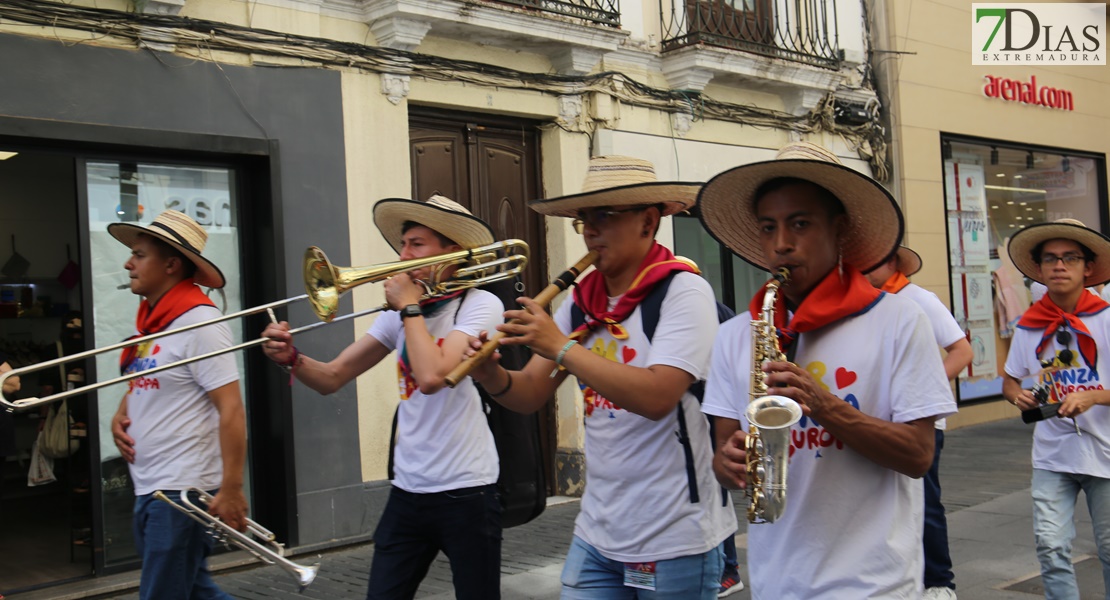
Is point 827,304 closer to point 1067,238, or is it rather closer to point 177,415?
point 177,415

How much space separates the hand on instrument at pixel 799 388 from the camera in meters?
2.42

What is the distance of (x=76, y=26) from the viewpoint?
6.87 m

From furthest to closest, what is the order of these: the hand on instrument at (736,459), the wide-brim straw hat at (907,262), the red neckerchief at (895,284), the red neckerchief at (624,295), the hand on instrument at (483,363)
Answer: the wide-brim straw hat at (907,262) < the red neckerchief at (895,284) < the hand on instrument at (483,363) < the red neckerchief at (624,295) < the hand on instrument at (736,459)

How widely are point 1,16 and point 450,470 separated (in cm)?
458

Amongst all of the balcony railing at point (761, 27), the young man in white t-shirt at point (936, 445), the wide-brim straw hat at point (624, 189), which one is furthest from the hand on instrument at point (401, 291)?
the balcony railing at point (761, 27)

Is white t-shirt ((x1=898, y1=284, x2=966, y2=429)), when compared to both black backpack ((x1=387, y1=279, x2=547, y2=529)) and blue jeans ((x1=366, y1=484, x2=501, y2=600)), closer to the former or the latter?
black backpack ((x1=387, y1=279, x2=547, y2=529))

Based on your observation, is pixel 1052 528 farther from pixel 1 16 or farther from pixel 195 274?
pixel 1 16

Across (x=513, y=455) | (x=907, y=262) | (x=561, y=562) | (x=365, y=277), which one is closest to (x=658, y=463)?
(x=513, y=455)

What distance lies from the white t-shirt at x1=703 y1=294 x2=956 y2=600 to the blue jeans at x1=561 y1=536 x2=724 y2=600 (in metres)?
0.54

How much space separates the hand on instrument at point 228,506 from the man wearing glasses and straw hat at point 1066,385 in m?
3.74

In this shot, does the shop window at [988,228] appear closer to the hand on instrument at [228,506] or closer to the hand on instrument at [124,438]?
the hand on instrument at [228,506]

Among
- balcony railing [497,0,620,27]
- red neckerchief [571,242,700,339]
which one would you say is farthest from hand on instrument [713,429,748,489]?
balcony railing [497,0,620,27]

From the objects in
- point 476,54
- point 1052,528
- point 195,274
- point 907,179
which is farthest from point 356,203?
point 907,179

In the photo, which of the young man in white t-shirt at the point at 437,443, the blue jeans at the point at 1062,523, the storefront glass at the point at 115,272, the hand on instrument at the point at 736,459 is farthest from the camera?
the storefront glass at the point at 115,272
